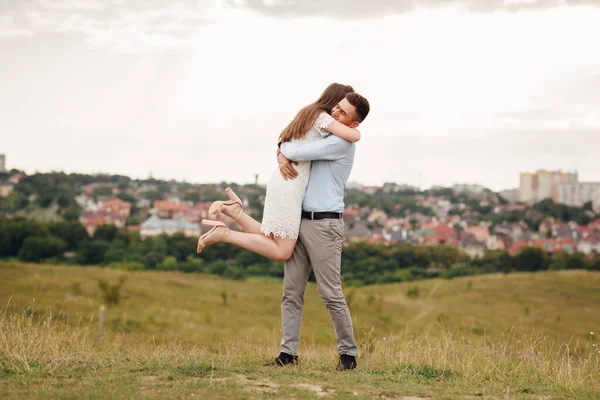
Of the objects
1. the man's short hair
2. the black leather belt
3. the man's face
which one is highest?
the man's short hair

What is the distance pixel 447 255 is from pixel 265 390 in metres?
87.1

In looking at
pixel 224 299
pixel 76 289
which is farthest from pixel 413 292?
pixel 76 289

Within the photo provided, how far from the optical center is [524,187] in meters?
146

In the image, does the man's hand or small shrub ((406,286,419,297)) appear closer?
the man's hand

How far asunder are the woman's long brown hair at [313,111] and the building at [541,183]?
473 feet

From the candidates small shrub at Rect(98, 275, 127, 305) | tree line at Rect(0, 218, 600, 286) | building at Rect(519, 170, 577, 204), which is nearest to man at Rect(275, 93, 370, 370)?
small shrub at Rect(98, 275, 127, 305)

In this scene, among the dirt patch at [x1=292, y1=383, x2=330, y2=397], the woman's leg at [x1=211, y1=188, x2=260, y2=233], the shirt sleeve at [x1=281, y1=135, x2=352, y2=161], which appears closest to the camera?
the dirt patch at [x1=292, y1=383, x2=330, y2=397]

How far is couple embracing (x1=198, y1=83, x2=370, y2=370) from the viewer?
17.7 feet

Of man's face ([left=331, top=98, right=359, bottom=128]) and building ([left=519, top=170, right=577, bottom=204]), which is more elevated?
building ([left=519, top=170, right=577, bottom=204])

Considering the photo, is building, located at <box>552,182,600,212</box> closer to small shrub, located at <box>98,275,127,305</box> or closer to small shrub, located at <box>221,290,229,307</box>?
small shrub, located at <box>221,290,229,307</box>

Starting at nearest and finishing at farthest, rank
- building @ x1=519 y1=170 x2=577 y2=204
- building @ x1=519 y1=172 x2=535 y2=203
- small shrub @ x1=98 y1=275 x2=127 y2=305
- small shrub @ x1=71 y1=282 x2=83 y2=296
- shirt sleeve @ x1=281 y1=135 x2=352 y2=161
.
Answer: shirt sleeve @ x1=281 y1=135 x2=352 y2=161 → small shrub @ x1=98 y1=275 x2=127 y2=305 → small shrub @ x1=71 y1=282 x2=83 y2=296 → building @ x1=519 y1=170 x2=577 y2=204 → building @ x1=519 y1=172 x2=535 y2=203

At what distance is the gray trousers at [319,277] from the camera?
543 cm

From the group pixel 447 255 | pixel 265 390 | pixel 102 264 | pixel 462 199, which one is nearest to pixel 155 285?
pixel 102 264

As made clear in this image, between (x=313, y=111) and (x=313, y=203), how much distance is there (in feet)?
2.31
